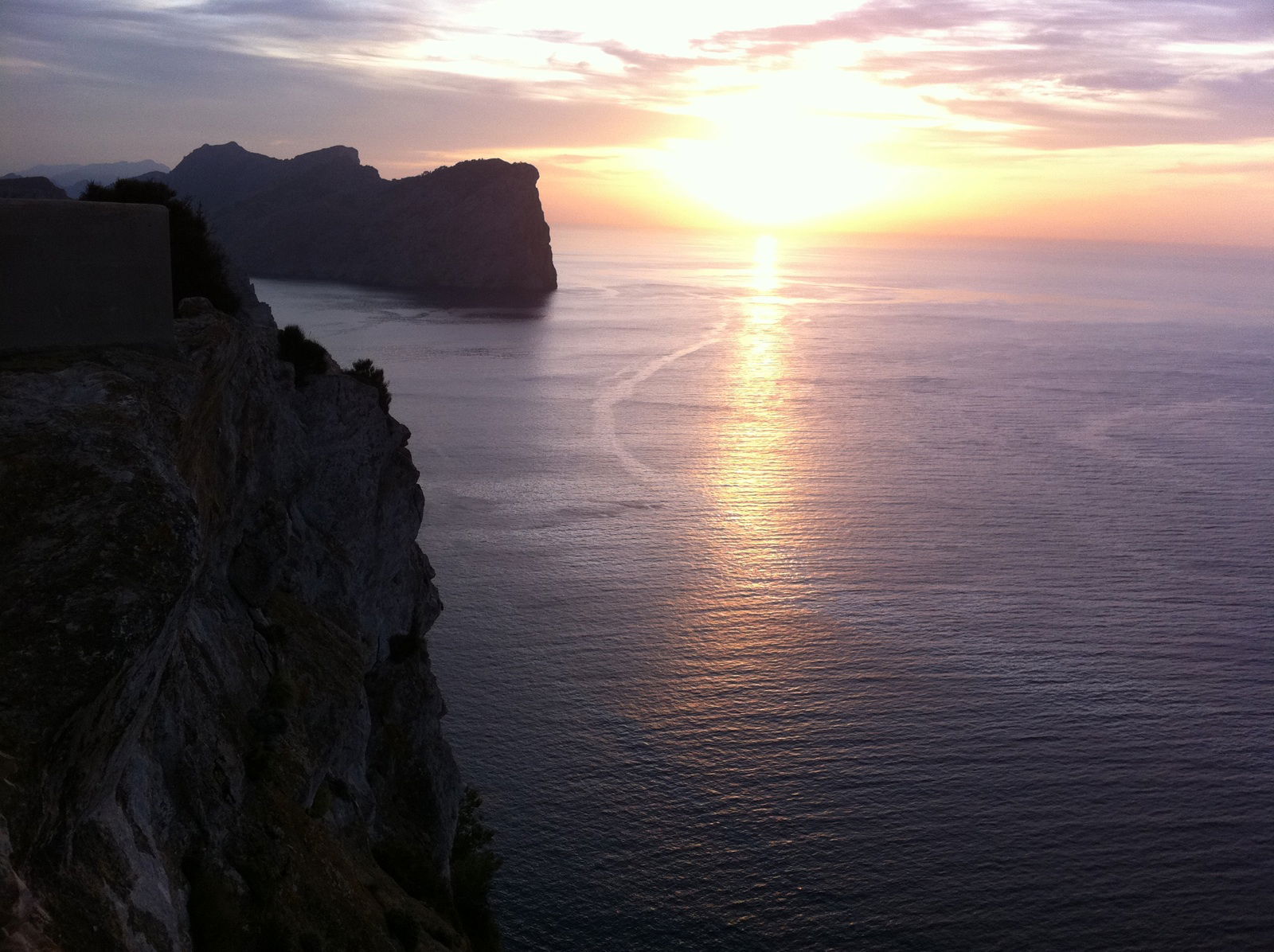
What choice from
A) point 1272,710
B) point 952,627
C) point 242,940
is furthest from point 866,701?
point 242,940

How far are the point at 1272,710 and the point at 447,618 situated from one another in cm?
3872

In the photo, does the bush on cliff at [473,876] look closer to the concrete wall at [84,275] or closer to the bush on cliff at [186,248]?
the bush on cliff at [186,248]

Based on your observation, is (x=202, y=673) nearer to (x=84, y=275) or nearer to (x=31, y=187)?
(x=84, y=275)

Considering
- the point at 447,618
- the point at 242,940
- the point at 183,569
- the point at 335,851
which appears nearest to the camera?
the point at 183,569

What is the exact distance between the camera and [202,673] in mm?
16453

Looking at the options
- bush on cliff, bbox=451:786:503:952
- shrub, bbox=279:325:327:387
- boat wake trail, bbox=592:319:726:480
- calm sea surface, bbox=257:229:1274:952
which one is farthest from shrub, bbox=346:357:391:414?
boat wake trail, bbox=592:319:726:480

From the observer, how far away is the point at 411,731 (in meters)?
28.6

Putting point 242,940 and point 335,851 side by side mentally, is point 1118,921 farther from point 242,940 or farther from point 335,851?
point 242,940

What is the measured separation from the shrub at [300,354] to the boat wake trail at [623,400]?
173 feet

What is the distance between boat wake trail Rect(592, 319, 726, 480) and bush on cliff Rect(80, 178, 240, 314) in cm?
5698

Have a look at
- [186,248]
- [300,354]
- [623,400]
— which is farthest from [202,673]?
[623,400]

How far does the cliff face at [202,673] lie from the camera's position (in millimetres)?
9867

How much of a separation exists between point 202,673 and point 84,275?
603 centimetres

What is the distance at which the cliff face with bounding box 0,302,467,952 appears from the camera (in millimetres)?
9867
